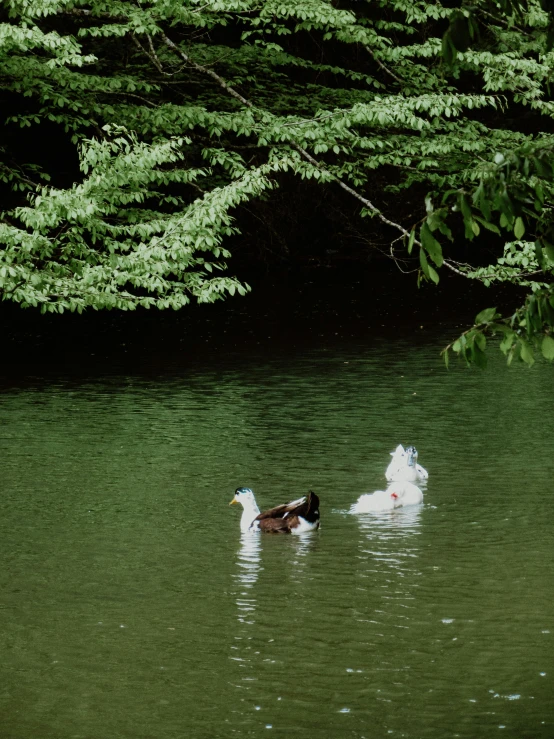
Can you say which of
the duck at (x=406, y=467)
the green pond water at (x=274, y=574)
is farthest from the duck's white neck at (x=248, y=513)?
the duck at (x=406, y=467)

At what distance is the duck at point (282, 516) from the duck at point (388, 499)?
79 cm

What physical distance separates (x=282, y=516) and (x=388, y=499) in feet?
3.61

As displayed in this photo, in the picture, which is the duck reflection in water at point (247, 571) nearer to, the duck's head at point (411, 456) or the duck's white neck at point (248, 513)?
the duck's white neck at point (248, 513)

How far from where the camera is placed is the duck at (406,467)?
39.0 feet

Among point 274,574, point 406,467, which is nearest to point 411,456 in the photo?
point 406,467

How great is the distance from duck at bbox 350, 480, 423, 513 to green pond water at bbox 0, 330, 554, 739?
4.9 inches

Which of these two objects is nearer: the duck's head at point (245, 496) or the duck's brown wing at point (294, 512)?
the duck's brown wing at point (294, 512)

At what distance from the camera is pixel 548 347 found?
4840mm

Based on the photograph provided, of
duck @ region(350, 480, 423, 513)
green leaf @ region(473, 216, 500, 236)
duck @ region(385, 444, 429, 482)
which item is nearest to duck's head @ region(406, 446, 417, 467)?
duck @ region(385, 444, 429, 482)

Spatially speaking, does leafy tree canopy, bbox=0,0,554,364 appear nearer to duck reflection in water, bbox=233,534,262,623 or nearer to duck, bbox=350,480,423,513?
duck, bbox=350,480,423,513

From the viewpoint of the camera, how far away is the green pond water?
6977mm

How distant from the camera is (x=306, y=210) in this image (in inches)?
1496

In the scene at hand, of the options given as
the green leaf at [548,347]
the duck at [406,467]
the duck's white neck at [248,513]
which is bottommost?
the duck's white neck at [248,513]

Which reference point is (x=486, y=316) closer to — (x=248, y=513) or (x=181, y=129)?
(x=248, y=513)
